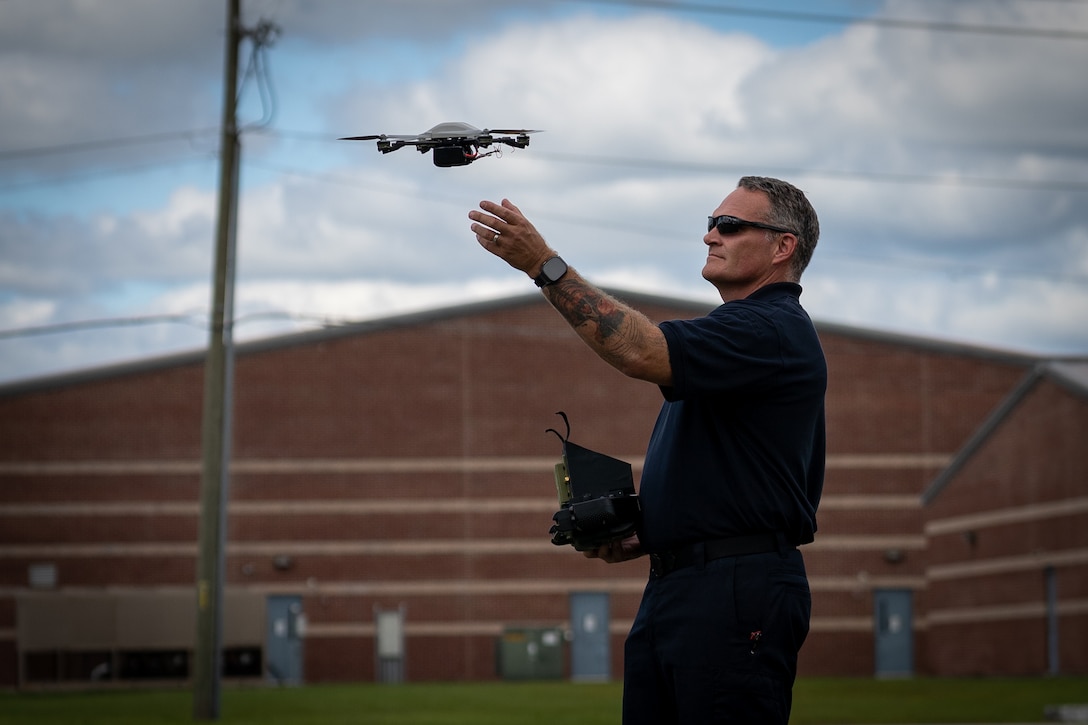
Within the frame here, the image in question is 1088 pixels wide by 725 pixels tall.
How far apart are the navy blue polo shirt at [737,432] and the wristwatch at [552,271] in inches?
14.5

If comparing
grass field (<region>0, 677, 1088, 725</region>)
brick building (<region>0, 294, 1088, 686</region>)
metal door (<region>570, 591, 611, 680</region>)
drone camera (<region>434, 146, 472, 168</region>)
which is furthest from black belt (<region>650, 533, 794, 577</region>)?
metal door (<region>570, 591, 611, 680</region>)

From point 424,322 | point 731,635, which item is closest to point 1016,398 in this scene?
point 424,322

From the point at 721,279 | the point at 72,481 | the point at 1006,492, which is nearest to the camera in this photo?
the point at 721,279

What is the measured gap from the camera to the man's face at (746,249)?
4781 millimetres

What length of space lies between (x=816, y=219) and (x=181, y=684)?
4074cm

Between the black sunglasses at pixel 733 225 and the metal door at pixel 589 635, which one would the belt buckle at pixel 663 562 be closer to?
the black sunglasses at pixel 733 225

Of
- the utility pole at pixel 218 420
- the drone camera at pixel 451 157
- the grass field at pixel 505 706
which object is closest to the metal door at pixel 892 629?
the grass field at pixel 505 706

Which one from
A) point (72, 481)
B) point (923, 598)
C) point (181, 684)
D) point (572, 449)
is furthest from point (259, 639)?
point (572, 449)

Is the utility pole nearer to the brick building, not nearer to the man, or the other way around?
the man

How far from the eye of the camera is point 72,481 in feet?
152

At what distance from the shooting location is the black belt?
448 centimetres

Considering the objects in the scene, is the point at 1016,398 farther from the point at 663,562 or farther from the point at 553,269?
the point at 553,269

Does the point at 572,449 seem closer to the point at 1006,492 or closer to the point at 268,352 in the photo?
the point at 1006,492

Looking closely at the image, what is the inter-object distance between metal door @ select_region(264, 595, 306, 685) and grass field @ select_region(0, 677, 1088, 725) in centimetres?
996
